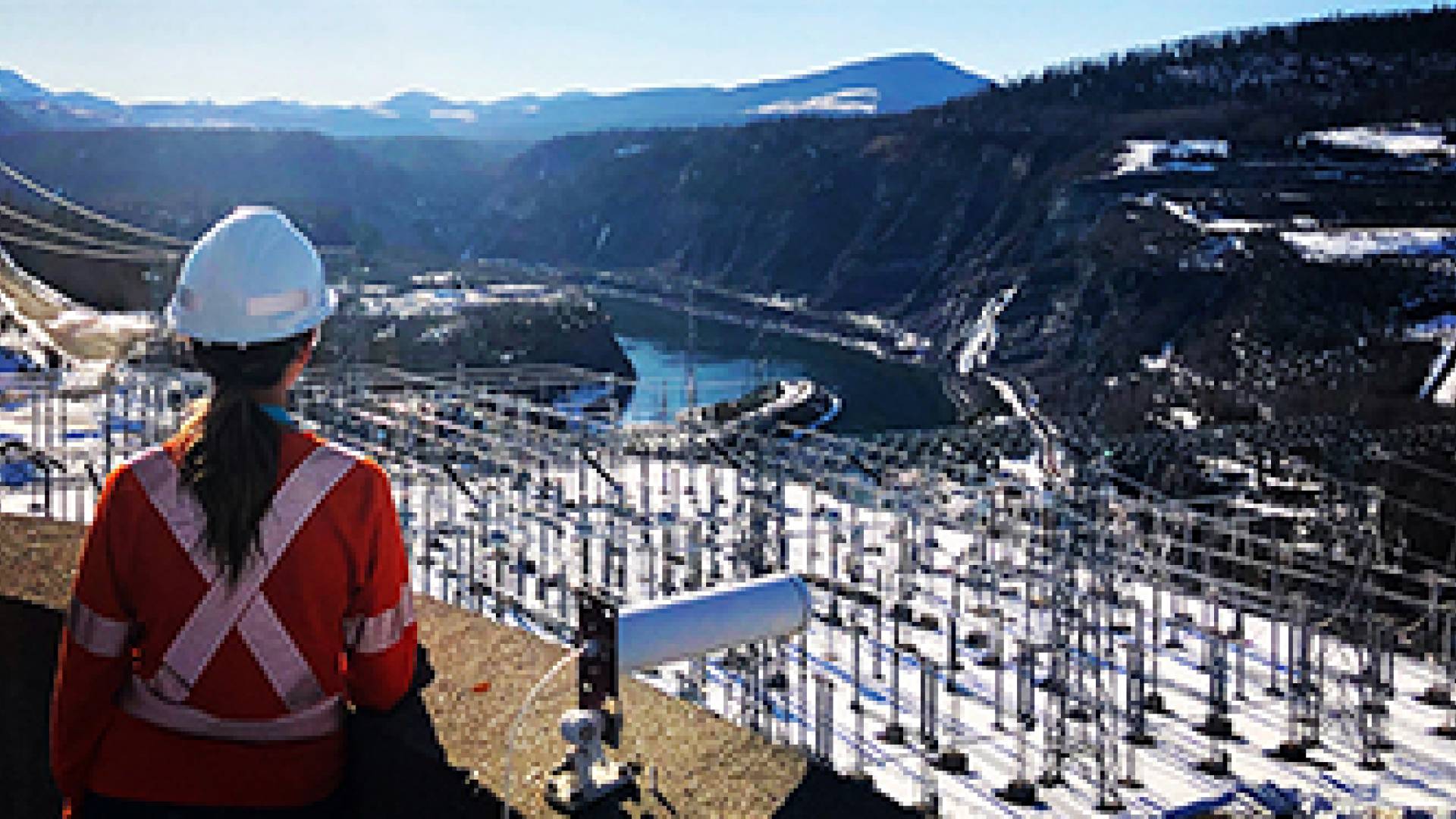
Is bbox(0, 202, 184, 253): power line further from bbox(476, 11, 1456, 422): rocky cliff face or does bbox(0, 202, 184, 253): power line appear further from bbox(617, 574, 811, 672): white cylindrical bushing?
bbox(617, 574, 811, 672): white cylindrical bushing

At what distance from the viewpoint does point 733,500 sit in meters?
11.2

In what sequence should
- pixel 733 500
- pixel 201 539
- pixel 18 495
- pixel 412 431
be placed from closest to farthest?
pixel 201 539 → pixel 412 431 → pixel 18 495 → pixel 733 500

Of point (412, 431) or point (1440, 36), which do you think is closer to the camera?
point (412, 431)

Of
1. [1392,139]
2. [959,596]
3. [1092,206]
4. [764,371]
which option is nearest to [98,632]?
[959,596]

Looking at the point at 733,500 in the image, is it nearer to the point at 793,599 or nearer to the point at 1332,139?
the point at 793,599

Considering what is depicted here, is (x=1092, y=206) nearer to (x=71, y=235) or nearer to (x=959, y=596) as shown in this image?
(x=71, y=235)

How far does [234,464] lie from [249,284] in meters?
0.23

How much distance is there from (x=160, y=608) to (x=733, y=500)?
980 cm

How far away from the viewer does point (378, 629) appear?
152 cm

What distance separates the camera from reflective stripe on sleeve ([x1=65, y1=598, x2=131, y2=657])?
146cm

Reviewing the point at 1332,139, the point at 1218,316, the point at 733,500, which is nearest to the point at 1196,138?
the point at 1332,139

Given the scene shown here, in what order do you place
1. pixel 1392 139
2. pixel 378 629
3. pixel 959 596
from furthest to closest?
pixel 1392 139 → pixel 959 596 → pixel 378 629

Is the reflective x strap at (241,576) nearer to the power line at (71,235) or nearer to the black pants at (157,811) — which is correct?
the black pants at (157,811)

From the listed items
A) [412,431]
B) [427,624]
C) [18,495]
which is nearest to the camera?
[427,624]
